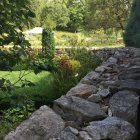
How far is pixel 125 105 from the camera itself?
3592 millimetres

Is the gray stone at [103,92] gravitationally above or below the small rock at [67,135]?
above

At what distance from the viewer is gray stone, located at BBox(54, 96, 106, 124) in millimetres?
3374

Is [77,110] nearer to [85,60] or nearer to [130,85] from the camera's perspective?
[130,85]

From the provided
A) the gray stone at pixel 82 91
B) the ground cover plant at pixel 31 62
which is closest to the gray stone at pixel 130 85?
the gray stone at pixel 82 91

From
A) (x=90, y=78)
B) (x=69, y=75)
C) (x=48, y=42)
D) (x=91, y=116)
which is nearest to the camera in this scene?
(x=91, y=116)

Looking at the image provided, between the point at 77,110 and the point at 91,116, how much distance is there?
0.48ft

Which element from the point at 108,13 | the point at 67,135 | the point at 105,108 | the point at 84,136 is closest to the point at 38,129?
the point at 67,135

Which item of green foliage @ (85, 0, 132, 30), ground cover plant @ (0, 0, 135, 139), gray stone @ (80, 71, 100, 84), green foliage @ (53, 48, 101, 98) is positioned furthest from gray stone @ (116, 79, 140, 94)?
green foliage @ (85, 0, 132, 30)

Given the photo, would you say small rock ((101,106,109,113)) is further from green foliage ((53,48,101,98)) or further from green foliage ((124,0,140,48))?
green foliage ((124,0,140,48))

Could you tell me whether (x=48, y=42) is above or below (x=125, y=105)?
below

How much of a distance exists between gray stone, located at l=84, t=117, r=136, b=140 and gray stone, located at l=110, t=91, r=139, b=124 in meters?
0.25

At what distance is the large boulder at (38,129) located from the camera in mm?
3000

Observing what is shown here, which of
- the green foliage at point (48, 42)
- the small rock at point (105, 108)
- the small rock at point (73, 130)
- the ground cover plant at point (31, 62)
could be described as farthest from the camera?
the green foliage at point (48, 42)

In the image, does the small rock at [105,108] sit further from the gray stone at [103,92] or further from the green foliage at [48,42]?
the green foliage at [48,42]
